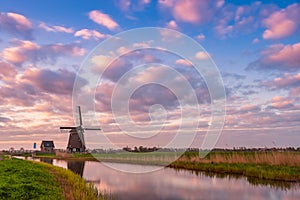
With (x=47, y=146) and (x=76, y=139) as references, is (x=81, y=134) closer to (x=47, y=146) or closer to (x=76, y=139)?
(x=76, y=139)

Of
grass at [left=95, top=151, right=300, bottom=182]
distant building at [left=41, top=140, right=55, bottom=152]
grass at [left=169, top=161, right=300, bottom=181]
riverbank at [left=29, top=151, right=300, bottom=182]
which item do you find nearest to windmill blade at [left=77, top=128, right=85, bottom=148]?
distant building at [left=41, top=140, right=55, bottom=152]

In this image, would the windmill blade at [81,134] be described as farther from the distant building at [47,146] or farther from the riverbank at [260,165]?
the riverbank at [260,165]

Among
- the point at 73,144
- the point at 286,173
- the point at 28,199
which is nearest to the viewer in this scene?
the point at 28,199

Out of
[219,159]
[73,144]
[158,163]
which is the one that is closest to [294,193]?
[219,159]

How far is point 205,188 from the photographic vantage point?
18.7 meters

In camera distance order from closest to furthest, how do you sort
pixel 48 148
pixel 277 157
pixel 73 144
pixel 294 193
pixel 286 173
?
1. pixel 294 193
2. pixel 286 173
3. pixel 277 157
4. pixel 73 144
5. pixel 48 148

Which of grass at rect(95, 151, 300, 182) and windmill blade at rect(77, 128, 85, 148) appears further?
windmill blade at rect(77, 128, 85, 148)

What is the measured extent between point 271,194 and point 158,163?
2369 centimetres

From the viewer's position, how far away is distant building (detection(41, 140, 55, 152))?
9319 cm

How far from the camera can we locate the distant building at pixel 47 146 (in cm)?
9319

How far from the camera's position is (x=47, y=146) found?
94000 millimetres

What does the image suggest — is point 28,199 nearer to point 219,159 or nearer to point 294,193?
point 294,193

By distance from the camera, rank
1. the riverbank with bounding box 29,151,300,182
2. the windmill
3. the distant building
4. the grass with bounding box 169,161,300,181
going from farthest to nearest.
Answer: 1. the distant building
2. the windmill
3. the riverbank with bounding box 29,151,300,182
4. the grass with bounding box 169,161,300,181

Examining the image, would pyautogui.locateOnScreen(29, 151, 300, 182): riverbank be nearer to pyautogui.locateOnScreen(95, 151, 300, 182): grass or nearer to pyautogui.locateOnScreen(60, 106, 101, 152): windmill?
pyautogui.locateOnScreen(95, 151, 300, 182): grass
